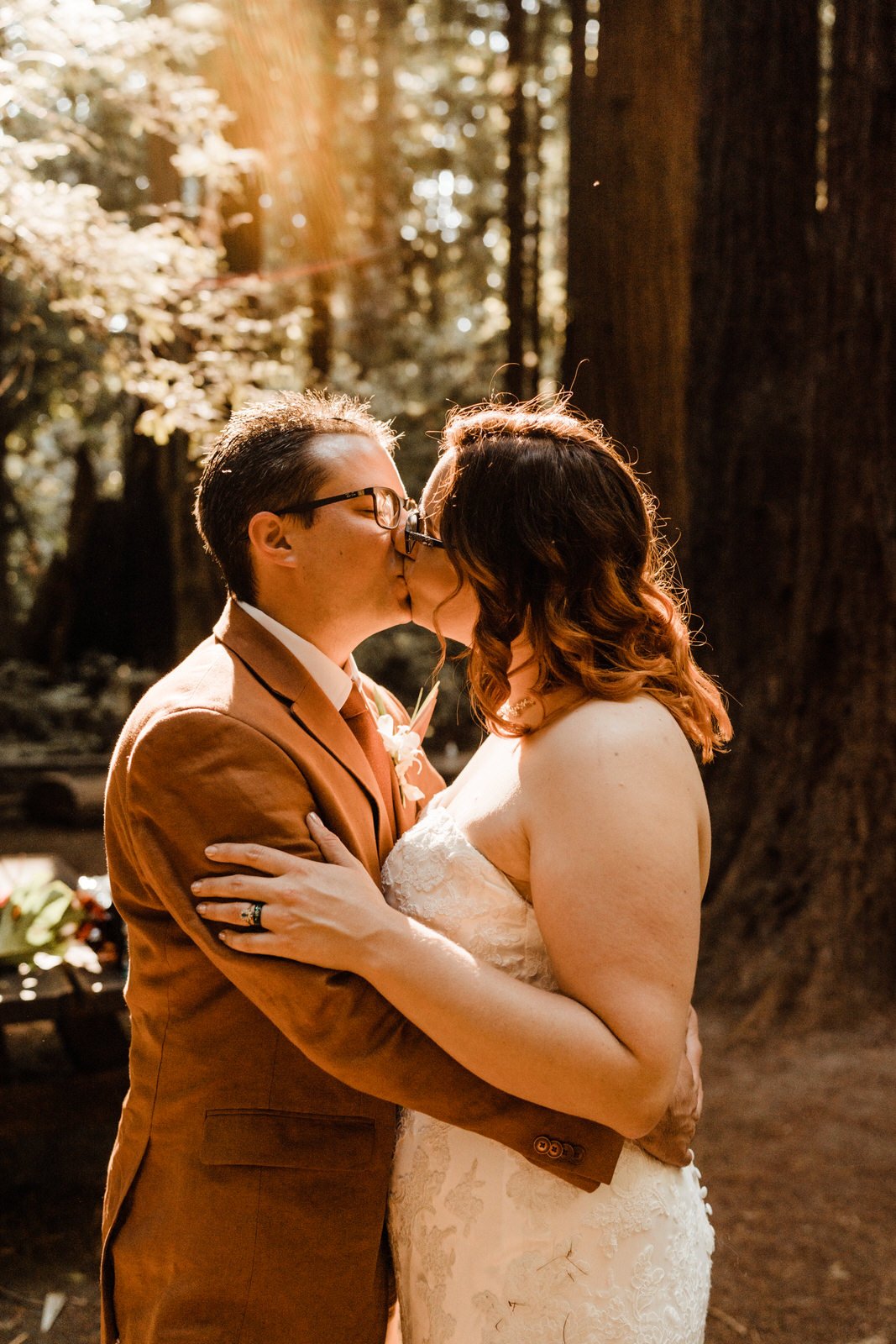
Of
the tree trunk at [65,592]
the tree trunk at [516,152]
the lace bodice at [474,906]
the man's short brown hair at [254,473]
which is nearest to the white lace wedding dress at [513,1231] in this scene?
the lace bodice at [474,906]

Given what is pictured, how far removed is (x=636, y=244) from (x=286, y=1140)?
15.7 ft

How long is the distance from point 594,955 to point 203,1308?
896mm

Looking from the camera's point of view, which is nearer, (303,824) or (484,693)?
(303,824)

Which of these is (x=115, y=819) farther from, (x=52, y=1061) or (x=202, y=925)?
(x=52, y=1061)

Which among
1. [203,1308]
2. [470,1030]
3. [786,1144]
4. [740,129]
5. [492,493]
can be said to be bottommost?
[786,1144]

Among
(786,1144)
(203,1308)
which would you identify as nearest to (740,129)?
(786,1144)

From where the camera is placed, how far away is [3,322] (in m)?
14.9

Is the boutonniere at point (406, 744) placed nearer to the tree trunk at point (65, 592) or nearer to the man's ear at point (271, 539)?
the man's ear at point (271, 539)

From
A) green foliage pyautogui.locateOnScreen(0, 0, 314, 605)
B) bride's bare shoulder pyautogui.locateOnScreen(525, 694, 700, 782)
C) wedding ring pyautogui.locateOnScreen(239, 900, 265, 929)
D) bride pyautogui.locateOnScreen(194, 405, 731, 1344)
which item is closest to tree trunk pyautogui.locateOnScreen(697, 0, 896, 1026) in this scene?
green foliage pyautogui.locateOnScreen(0, 0, 314, 605)

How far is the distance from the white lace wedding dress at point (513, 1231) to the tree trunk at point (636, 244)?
386 cm

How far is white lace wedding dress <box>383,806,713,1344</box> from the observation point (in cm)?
196

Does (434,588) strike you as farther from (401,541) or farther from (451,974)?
(451,974)

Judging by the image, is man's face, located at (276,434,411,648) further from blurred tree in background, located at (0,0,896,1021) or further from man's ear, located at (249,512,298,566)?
blurred tree in background, located at (0,0,896,1021)

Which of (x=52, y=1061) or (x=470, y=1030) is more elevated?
(x=470, y=1030)
